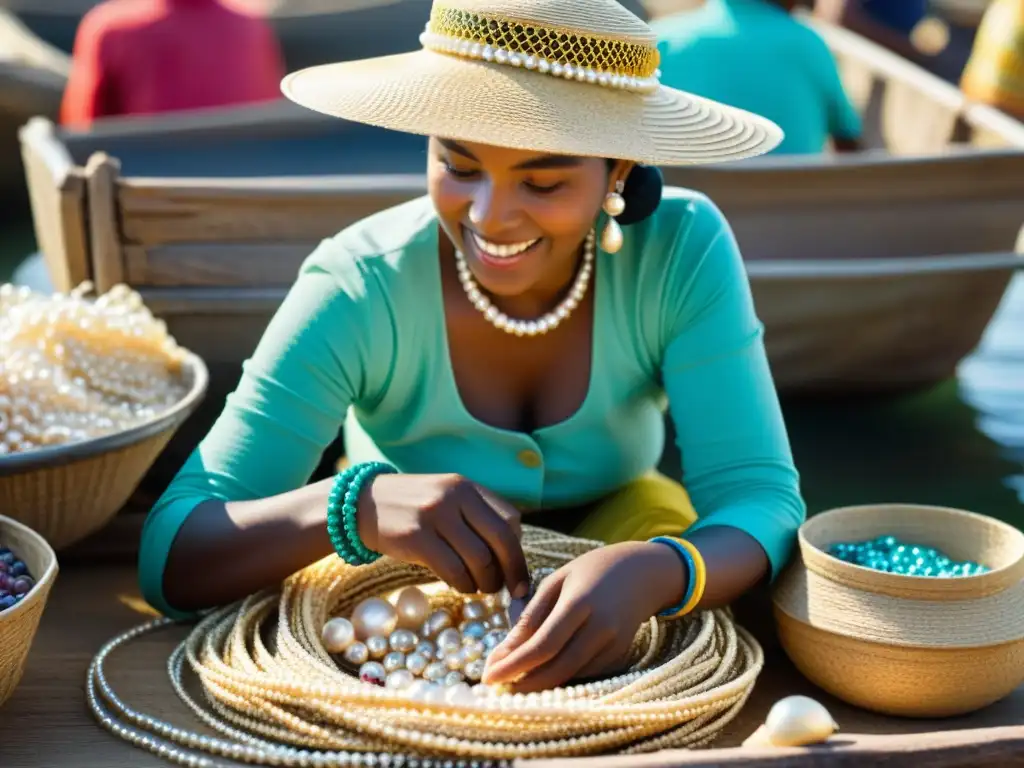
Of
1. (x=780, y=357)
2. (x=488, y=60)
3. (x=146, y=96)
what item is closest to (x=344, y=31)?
(x=146, y=96)

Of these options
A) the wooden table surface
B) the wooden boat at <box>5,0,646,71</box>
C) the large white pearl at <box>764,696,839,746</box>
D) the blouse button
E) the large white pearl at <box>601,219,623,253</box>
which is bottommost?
the wooden boat at <box>5,0,646,71</box>

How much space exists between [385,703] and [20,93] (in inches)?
162

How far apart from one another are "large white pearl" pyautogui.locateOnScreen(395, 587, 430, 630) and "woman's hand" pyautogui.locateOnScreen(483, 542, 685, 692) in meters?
A: 0.18

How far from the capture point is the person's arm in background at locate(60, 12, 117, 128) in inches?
176

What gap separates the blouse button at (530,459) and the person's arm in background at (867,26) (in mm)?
4495

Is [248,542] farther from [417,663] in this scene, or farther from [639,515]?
[639,515]

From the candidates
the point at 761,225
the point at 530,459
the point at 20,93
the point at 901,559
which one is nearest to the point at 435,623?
the point at 530,459

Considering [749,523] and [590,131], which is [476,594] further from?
[590,131]

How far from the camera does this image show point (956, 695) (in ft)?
5.99

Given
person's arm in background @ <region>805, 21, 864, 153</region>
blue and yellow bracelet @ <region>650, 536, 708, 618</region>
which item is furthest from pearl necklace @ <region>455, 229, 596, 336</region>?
person's arm in background @ <region>805, 21, 864, 153</region>

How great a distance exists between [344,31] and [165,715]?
552 centimetres

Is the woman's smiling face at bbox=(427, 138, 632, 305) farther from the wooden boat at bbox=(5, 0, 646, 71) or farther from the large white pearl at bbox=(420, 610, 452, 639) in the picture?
the wooden boat at bbox=(5, 0, 646, 71)

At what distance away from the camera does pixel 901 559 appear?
1931mm

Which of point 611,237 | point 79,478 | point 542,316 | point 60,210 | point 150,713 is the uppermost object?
point 611,237
